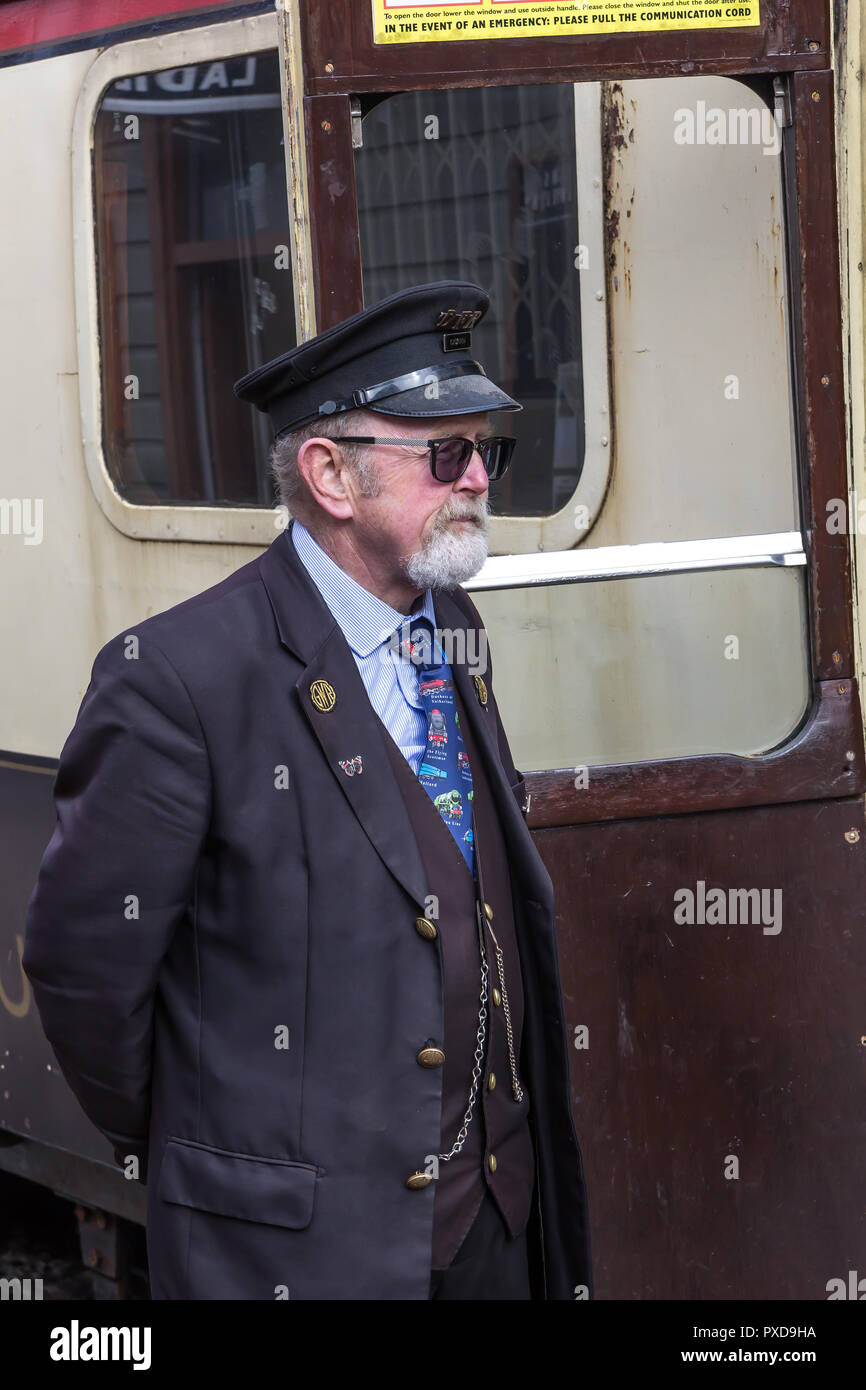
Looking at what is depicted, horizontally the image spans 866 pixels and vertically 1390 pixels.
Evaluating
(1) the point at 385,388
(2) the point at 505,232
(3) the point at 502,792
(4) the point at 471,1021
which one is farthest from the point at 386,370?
(2) the point at 505,232

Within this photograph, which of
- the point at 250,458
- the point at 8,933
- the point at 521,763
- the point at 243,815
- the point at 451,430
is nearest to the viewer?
the point at 243,815

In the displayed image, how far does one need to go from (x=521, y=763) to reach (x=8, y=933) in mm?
1398

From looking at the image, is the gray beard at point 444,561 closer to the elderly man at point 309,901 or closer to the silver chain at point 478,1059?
the elderly man at point 309,901

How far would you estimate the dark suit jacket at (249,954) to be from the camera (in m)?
1.66

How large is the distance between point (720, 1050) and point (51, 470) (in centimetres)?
190

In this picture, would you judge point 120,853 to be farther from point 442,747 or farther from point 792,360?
point 792,360

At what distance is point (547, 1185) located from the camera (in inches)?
78.7

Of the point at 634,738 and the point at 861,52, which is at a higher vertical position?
the point at 861,52

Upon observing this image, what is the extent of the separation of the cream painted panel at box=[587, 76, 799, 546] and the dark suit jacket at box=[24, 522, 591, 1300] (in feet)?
3.68

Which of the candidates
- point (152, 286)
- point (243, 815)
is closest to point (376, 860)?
point (243, 815)

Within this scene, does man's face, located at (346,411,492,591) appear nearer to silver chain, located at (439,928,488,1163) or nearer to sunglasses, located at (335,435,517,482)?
sunglasses, located at (335,435,517,482)

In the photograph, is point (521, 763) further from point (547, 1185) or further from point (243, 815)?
point (243, 815)

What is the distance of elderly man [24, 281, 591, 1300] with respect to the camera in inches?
65.8

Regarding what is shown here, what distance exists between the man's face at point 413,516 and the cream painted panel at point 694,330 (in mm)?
879
